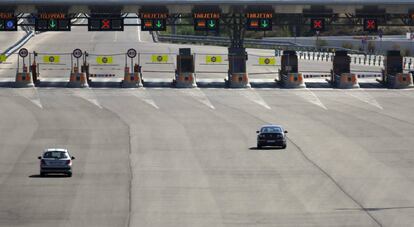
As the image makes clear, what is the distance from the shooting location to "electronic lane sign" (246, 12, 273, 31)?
7425 centimetres

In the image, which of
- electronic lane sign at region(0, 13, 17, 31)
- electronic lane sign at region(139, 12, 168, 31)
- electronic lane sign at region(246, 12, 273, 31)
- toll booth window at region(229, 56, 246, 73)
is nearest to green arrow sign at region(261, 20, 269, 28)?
electronic lane sign at region(246, 12, 273, 31)

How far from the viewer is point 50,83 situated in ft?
254

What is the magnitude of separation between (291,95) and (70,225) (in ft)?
133

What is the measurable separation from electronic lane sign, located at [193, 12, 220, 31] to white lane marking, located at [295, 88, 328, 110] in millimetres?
6249

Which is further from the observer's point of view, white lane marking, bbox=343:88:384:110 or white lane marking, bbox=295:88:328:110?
white lane marking, bbox=343:88:384:110

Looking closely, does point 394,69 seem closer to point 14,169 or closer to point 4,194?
point 14,169

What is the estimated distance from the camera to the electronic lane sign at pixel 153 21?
73725 millimetres

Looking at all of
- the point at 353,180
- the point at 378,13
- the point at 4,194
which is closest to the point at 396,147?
the point at 353,180

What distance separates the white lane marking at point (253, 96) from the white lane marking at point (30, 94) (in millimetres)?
11180

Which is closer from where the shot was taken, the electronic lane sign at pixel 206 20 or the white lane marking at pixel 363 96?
the white lane marking at pixel 363 96

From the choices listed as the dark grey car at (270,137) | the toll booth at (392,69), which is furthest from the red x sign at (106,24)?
the dark grey car at (270,137)

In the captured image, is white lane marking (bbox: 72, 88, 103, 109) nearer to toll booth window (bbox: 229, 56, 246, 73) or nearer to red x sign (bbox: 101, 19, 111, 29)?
red x sign (bbox: 101, 19, 111, 29)

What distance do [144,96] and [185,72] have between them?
6.30 meters

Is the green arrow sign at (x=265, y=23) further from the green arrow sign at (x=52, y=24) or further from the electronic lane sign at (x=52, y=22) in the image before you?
the green arrow sign at (x=52, y=24)
